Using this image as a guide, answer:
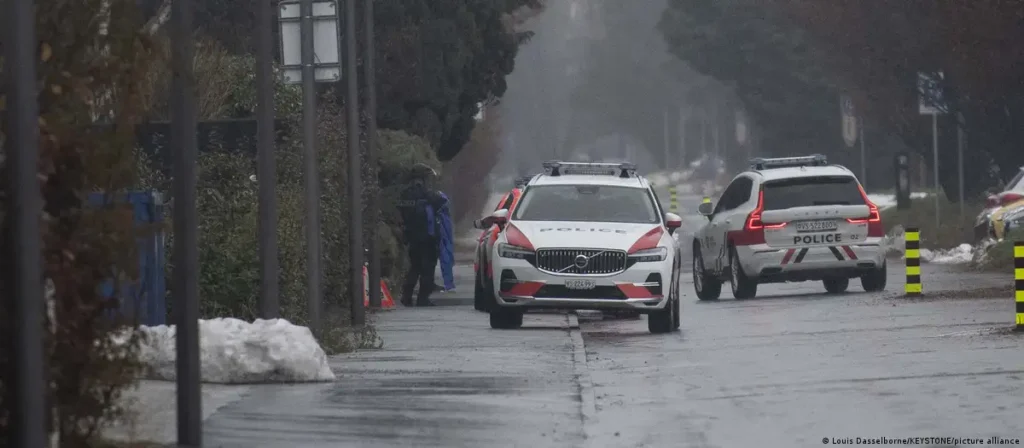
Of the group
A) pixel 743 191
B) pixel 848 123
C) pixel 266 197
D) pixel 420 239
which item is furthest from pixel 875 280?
pixel 848 123

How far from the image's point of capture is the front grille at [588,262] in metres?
20.0

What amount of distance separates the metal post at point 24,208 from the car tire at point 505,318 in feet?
42.1

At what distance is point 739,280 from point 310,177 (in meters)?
9.20

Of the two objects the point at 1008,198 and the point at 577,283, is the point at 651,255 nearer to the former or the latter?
the point at 577,283

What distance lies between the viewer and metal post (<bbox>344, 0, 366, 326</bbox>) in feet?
67.9

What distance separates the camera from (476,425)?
1177 centimetres

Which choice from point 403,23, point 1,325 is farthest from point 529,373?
point 403,23

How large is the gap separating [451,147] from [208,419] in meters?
23.2

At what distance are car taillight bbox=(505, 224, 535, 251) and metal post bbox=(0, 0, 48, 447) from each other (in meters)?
12.5

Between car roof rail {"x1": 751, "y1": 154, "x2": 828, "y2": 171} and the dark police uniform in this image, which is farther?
the dark police uniform

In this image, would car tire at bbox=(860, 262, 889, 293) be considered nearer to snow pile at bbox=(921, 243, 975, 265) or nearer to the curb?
the curb

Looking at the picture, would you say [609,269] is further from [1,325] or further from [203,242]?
[1,325]

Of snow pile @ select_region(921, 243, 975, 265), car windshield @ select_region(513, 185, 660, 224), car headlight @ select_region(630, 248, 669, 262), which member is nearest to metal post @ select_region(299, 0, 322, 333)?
car headlight @ select_region(630, 248, 669, 262)

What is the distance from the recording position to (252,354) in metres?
14.2
